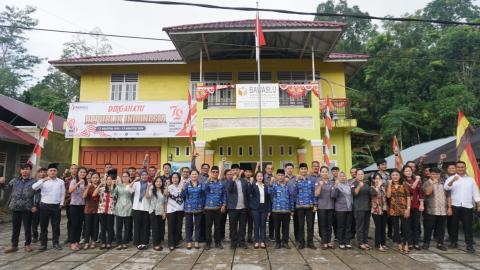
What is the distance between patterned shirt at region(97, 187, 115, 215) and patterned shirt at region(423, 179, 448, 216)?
6.11 m

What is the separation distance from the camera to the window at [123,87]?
47.2ft

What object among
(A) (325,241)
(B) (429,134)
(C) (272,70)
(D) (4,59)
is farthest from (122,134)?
(D) (4,59)

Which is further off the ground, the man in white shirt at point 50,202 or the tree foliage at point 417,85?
the tree foliage at point 417,85

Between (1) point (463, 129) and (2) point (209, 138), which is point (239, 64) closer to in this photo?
(2) point (209, 138)

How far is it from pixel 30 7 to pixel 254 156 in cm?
3666

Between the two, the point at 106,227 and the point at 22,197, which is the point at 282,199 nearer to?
the point at 106,227

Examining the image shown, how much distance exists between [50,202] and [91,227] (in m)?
0.90

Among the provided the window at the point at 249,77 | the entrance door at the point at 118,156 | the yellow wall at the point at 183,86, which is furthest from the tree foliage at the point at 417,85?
the entrance door at the point at 118,156

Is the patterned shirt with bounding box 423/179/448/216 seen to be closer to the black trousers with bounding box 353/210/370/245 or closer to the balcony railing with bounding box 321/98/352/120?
the black trousers with bounding box 353/210/370/245

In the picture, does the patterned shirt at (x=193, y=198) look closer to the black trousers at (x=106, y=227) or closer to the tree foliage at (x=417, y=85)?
the black trousers at (x=106, y=227)

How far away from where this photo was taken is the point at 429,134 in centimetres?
2112

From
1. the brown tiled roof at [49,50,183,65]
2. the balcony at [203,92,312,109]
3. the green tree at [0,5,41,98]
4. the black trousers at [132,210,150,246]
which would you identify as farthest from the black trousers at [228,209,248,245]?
the green tree at [0,5,41,98]

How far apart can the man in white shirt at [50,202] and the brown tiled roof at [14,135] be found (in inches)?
269

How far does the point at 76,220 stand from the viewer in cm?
Result: 647
